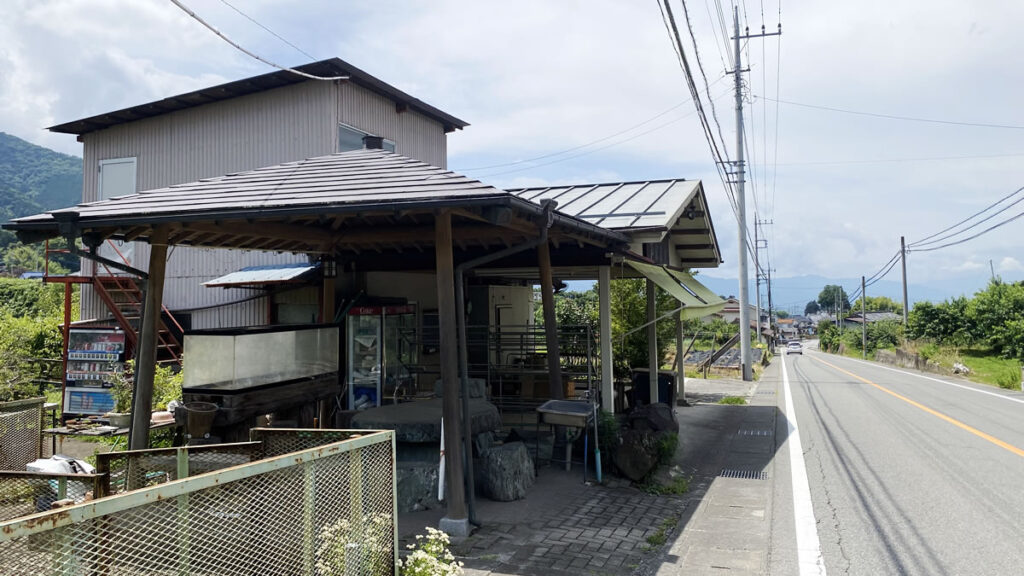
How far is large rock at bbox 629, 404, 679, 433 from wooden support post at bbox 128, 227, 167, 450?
6327 millimetres

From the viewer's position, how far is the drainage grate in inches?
354

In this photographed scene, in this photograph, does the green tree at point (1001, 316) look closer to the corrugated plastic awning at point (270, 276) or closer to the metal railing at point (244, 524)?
the corrugated plastic awning at point (270, 276)

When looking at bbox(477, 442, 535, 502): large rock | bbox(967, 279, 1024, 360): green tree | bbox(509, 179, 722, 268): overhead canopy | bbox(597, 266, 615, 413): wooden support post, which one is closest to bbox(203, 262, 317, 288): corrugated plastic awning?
bbox(509, 179, 722, 268): overhead canopy

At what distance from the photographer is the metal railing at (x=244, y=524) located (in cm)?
229

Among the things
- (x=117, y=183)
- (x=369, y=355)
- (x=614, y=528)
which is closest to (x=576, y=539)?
(x=614, y=528)

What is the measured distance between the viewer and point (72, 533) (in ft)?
7.59

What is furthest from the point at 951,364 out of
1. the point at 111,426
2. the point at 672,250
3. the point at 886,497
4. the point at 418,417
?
the point at 111,426

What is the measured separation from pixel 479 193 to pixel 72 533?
3822 mm

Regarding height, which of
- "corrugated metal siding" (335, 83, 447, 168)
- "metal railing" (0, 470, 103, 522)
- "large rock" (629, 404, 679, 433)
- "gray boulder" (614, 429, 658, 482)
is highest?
"corrugated metal siding" (335, 83, 447, 168)

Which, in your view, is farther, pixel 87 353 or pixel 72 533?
pixel 87 353

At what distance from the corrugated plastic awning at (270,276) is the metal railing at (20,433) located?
15.0 ft

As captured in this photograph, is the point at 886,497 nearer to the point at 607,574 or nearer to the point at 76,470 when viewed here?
the point at 607,574

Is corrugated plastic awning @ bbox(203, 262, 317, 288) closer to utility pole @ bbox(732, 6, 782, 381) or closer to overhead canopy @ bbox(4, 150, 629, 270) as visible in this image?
overhead canopy @ bbox(4, 150, 629, 270)

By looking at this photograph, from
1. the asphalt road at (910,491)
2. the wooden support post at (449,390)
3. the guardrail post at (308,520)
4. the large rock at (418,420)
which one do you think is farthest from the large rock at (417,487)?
the asphalt road at (910,491)
